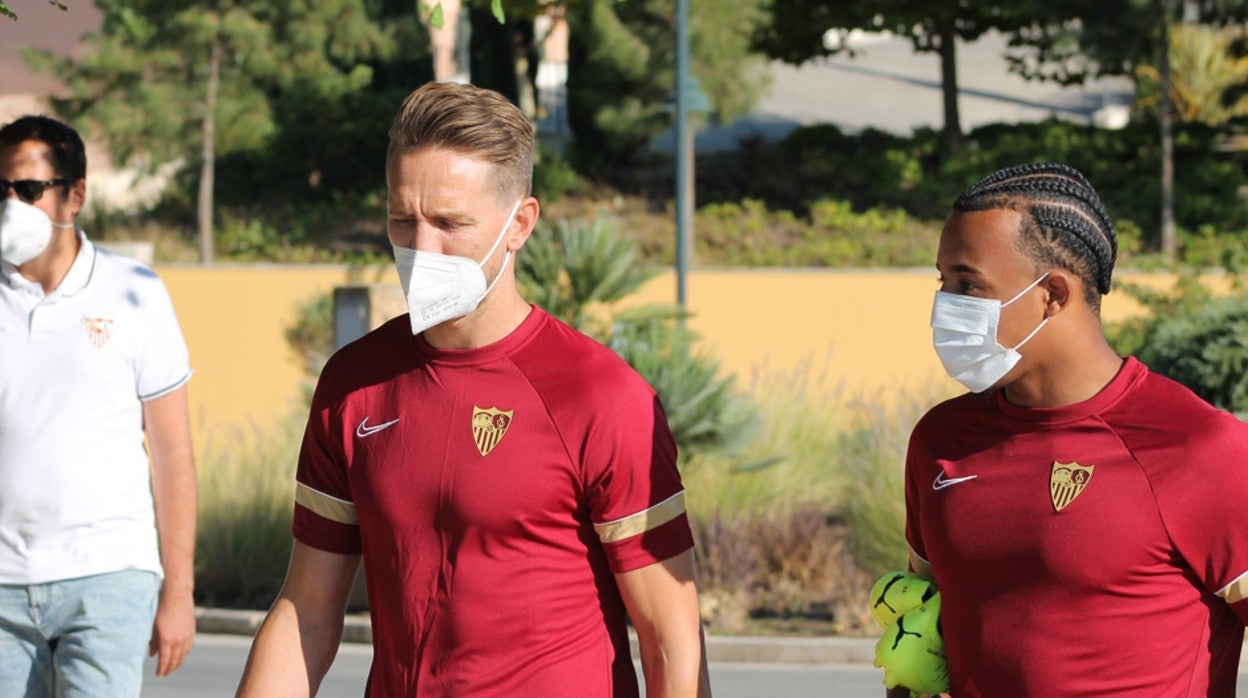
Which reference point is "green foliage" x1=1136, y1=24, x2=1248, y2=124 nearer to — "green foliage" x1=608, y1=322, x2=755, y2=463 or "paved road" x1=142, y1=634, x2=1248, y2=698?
"green foliage" x1=608, y1=322, x2=755, y2=463

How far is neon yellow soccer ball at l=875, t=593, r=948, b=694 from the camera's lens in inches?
126

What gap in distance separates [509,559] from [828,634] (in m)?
7.40

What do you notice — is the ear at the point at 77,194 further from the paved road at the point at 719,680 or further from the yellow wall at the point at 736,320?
the yellow wall at the point at 736,320

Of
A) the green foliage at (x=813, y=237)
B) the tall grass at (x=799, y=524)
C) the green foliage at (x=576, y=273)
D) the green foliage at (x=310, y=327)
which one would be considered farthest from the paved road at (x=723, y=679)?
the green foliage at (x=813, y=237)

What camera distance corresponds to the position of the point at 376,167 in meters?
31.2

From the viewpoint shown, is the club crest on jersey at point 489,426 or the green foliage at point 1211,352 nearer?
the club crest on jersey at point 489,426

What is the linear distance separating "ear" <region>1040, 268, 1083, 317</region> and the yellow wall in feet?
52.7

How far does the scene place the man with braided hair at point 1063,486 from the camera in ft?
9.45

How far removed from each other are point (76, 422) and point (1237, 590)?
289 centimetres

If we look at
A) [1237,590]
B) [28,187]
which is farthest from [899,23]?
[1237,590]

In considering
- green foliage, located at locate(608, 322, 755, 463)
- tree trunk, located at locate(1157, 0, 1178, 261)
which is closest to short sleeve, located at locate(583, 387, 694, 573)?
green foliage, located at locate(608, 322, 755, 463)

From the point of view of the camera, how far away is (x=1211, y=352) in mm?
11945

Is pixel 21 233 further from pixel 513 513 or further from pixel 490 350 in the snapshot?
pixel 513 513

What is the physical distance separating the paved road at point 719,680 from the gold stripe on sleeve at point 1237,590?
644 centimetres
